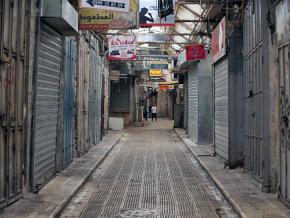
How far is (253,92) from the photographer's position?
33.1ft

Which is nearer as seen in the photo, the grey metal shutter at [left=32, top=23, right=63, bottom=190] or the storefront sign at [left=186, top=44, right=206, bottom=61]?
the grey metal shutter at [left=32, top=23, right=63, bottom=190]

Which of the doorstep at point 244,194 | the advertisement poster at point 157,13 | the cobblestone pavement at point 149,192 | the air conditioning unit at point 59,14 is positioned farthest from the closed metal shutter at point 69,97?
the doorstep at point 244,194

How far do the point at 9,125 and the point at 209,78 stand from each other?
13.0 m

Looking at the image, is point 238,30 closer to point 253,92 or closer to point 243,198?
point 253,92

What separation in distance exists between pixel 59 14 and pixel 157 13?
5209mm

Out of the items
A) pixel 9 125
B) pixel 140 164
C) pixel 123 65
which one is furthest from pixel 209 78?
pixel 123 65

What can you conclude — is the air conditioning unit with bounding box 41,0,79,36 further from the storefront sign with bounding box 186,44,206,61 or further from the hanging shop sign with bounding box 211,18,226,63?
the storefront sign with bounding box 186,44,206,61

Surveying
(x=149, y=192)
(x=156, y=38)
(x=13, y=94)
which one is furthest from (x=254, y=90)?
(x=156, y=38)

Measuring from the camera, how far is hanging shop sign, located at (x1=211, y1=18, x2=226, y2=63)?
12492mm

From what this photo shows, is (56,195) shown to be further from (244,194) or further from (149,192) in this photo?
(244,194)

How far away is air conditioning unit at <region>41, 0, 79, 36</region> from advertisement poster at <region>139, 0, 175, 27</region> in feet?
12.1

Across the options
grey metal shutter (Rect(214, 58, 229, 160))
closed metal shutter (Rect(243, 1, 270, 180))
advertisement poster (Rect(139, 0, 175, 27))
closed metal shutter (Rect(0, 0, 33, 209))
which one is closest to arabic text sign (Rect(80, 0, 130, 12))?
closed metal shutter (Rect(0, 0, 33, 209))

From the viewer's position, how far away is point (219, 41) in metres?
13.3

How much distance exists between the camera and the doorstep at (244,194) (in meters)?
7.10
